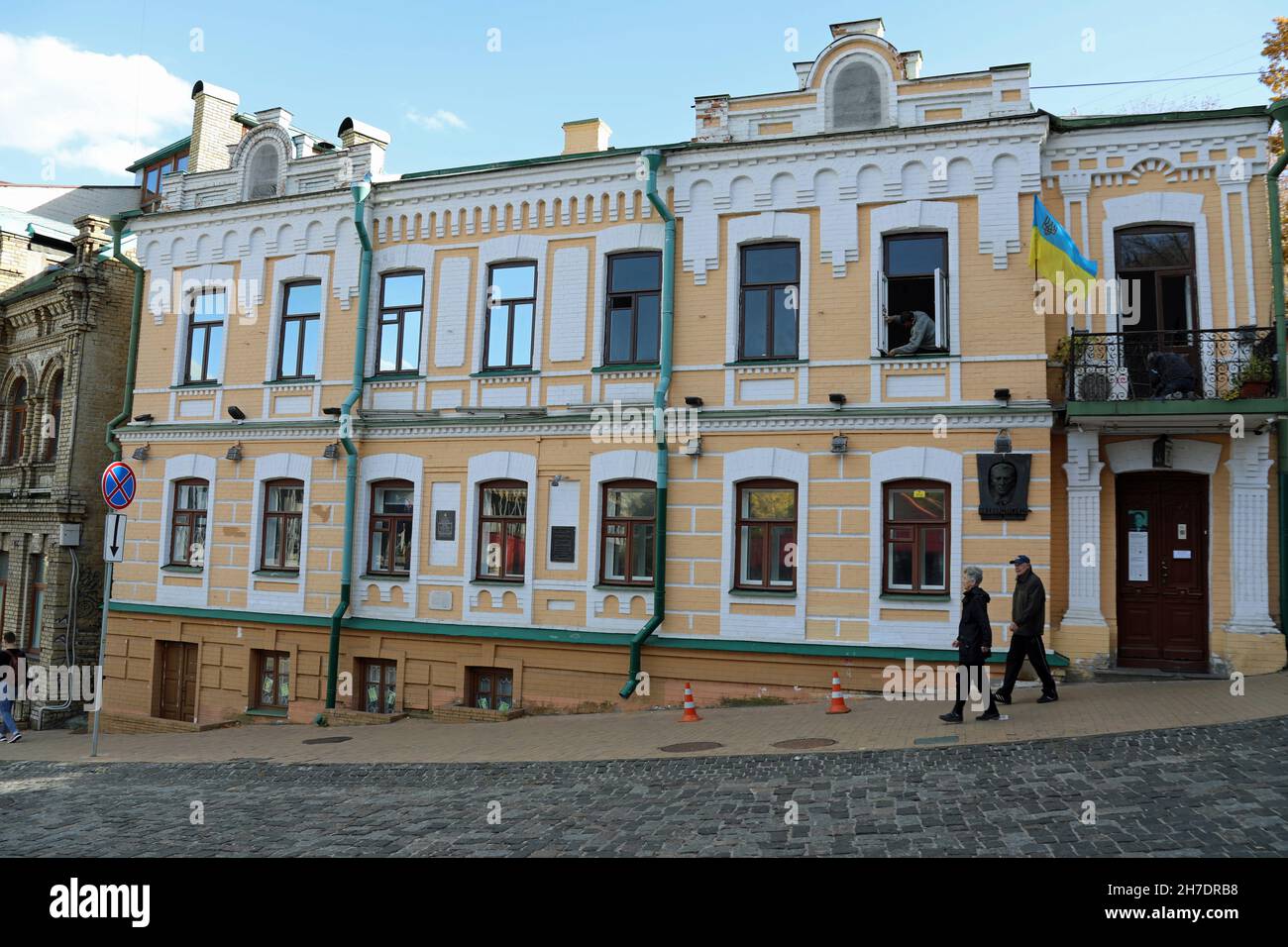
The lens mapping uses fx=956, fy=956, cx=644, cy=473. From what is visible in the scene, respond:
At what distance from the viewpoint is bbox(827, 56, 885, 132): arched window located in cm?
1386

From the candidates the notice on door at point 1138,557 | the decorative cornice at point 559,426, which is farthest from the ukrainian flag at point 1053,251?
the notice on door at point 1138,557

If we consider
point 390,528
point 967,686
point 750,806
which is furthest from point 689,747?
point 390,528

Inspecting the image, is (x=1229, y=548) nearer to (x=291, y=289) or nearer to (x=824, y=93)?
(x=824, y=93)

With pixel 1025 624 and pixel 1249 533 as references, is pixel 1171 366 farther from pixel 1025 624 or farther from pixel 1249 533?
pixel 1025 624

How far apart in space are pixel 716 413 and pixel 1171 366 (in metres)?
6.06

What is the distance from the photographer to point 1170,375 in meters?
12.4

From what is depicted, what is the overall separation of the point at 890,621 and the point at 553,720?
5038mm

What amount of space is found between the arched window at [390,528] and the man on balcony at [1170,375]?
11.3 metres

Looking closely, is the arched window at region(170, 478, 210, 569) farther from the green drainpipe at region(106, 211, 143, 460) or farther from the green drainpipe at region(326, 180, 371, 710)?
the green drainpipe at region(326, 180, 371, 710)

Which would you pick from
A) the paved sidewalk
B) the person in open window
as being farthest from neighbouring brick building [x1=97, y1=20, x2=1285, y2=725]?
the paved sidewalk

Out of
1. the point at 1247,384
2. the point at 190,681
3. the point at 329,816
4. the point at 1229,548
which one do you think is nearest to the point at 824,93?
the point at 1247,384

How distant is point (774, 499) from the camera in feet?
45.9

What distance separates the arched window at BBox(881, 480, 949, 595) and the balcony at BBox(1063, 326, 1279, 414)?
2175 mm

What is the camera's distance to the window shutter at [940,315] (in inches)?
526
